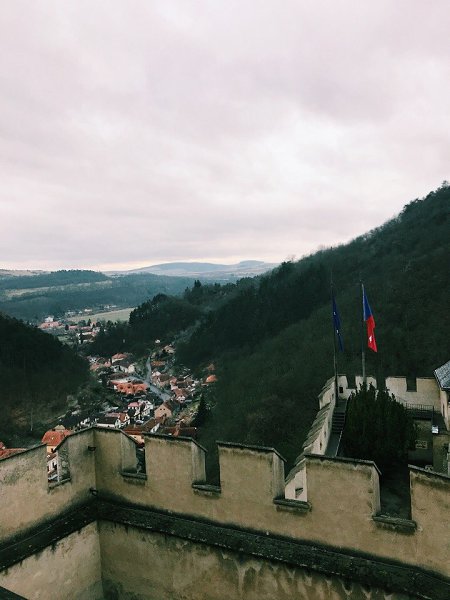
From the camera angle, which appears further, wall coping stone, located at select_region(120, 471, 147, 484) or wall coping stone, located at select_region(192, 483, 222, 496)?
wall coping stone, located at select_region(120, 471, 147, 484)

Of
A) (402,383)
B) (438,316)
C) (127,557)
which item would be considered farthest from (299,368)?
(127,557)

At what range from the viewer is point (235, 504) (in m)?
6.12

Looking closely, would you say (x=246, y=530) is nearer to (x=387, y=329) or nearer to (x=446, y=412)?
(x=446, y=412)

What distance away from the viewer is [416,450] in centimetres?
1788

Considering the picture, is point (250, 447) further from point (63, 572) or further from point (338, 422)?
point (338, 422)

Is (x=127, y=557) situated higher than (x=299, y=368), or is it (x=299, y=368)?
(x=127, y=557)

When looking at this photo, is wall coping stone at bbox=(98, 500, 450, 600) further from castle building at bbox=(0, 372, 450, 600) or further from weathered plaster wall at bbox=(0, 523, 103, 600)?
weathered plaster wall at bbox=(0, 523, 103, 600)

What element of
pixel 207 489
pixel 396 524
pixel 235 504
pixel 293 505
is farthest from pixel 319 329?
pixel 396 524

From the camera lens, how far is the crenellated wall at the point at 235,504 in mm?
5109

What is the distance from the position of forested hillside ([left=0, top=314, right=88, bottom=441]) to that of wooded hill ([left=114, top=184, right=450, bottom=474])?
31.0 metres

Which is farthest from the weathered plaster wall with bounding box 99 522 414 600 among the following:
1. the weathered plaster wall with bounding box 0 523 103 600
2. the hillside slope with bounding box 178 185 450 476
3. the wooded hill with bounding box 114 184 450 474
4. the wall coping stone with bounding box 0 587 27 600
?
the wooded hill with bounding box 114 184 450 474

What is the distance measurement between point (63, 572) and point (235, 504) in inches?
112

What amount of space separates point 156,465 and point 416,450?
1451 cm

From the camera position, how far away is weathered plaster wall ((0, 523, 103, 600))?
20.0ft
